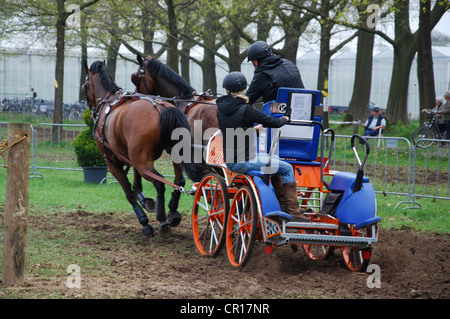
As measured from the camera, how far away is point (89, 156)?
1217 centimetres

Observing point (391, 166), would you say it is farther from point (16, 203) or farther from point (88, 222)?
point (16, 203)

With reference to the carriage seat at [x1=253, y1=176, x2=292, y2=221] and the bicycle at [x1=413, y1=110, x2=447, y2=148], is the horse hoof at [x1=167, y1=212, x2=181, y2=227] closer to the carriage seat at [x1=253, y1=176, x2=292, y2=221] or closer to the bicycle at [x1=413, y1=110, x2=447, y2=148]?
the carriage seat at [x1=253, y1=176, x2=292, y2=221]

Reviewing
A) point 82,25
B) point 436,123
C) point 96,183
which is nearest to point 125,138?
point 96,183

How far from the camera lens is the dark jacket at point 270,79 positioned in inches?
251

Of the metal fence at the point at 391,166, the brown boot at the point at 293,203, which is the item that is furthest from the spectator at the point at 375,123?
the brown boot at the point at 293,203

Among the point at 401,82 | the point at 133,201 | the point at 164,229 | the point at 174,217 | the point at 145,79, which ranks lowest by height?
the point at 164,229

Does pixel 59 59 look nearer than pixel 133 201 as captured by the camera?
No

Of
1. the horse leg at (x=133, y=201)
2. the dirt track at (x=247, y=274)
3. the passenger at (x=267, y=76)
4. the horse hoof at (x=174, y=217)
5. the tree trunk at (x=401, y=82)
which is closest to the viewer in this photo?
the dirt track at (x=247, y=274)

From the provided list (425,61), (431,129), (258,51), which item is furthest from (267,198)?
(425,61)

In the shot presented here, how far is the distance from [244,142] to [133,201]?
9.03 feet

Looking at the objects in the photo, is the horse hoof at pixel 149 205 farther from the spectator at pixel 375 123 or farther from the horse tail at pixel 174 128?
the spectator at pixel 375 123

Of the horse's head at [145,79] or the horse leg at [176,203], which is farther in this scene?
the horse's head at [145,79]

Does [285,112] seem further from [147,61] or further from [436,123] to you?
[436,123]

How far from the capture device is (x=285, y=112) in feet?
19.5
